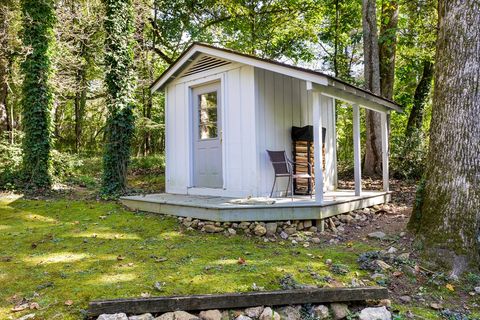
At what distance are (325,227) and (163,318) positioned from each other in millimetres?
3342

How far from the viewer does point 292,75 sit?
529 cm

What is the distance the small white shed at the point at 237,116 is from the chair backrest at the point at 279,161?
143 millimetres

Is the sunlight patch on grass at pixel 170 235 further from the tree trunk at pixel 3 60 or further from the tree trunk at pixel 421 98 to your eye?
the tree trunk at pixel 421 98

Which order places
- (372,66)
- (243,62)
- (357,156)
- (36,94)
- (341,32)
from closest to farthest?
1. (243,62)
2. (357,156)
3. (36,94)
4. (372,66)
5. (341,32)

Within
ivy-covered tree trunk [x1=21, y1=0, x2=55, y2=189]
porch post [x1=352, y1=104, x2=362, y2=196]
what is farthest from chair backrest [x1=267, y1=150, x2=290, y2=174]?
ivy-covered tree trunk [x1=21, y1=0, x2=55, y2=189]

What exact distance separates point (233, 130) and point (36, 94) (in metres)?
5.49

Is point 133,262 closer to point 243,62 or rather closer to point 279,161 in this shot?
point 279,161

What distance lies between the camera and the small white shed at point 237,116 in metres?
6.01

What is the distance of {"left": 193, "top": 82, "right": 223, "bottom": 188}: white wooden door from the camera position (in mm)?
6766

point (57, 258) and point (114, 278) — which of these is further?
point (57, 258)

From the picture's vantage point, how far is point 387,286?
3.45 m

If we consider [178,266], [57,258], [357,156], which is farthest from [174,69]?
[178,266]

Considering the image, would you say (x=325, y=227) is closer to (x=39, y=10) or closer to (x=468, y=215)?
→ (x=468, y=215)

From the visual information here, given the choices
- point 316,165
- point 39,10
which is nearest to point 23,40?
point 39,10
